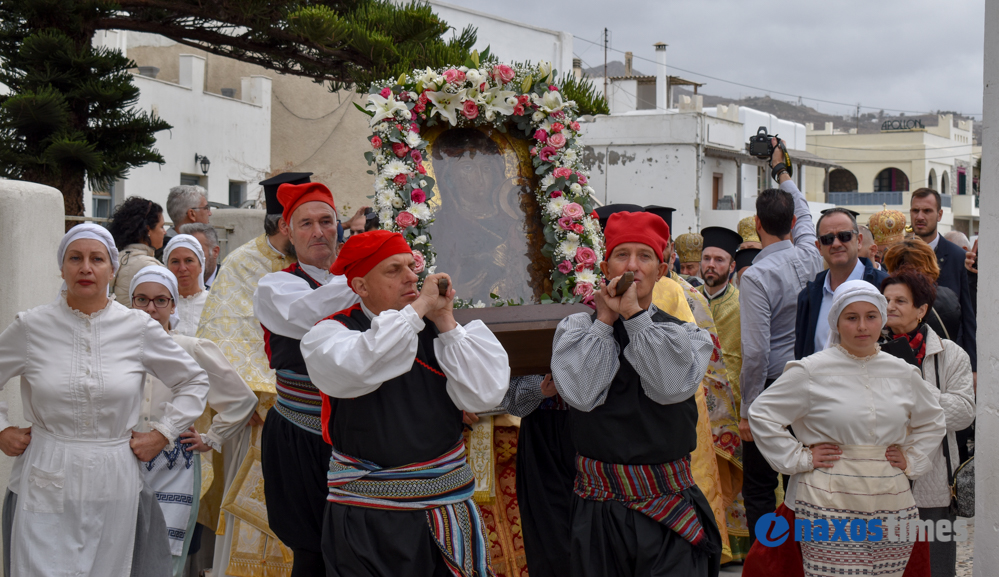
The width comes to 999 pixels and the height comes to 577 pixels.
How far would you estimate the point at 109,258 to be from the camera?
13.3 ft

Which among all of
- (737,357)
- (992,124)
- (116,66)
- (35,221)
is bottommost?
(737,357)

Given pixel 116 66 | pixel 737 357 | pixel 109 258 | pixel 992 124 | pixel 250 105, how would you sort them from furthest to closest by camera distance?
1. pixel 250 105
2. pixel 116 66
3. pixel 737 357
4. pixel 109 258
5. pixel 992 124

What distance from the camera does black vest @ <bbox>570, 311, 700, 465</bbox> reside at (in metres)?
3.47

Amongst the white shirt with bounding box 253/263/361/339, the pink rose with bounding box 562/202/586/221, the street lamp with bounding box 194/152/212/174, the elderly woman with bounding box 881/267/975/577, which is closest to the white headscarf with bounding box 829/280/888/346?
the elderly woman with bounding box 881/267/975/577

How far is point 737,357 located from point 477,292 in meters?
2.43

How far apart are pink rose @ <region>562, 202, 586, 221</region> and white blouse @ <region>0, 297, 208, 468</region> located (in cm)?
194

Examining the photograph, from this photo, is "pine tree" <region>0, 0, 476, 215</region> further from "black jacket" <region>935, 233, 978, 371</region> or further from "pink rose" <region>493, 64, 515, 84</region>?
"black jacket" <region>935, 233, 978, 371</region>

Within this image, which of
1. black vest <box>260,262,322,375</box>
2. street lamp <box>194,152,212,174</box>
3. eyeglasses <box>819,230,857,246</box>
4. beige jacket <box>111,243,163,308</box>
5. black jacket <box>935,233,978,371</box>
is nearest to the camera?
black vest <box>260,262,322,375</box>

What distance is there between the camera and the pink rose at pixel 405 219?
168 inches

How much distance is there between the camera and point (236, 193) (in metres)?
21.5

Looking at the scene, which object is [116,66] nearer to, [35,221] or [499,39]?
[35,221]

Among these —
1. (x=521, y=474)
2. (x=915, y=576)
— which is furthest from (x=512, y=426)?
(x=915, y=576)

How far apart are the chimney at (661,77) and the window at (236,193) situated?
70.1 ft

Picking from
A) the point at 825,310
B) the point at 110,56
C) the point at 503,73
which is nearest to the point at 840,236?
the point at 825,310
